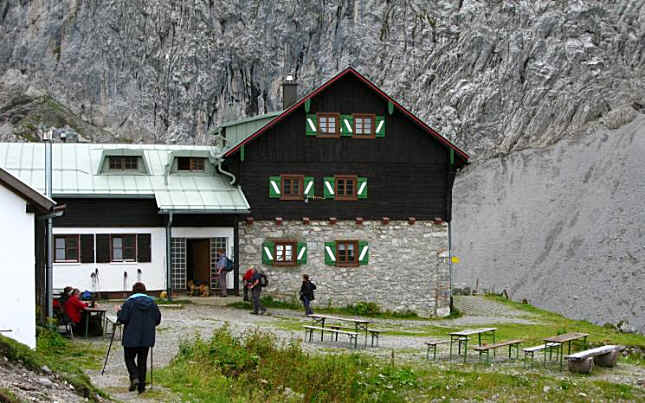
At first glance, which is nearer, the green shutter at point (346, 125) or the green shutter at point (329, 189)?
the green shutter at point (329, 189)

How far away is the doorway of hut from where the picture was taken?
3091cm

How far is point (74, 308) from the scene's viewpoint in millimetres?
19594

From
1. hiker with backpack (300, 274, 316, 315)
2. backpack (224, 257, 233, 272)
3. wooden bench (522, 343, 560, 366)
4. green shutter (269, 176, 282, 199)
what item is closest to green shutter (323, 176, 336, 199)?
green shutter (269, 176, 282, 199)

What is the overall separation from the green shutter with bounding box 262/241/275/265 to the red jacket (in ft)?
39.4

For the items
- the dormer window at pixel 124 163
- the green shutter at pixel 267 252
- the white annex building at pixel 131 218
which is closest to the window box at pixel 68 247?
the white annex building at pixel 131 218

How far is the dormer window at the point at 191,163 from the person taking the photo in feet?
106

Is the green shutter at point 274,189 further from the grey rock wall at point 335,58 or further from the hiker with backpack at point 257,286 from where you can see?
the grey rock wall at point 335,58

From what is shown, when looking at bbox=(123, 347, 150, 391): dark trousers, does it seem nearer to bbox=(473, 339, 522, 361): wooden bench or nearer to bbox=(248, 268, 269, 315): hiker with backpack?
bbox=(473, 339, 522, 361): wooden bench

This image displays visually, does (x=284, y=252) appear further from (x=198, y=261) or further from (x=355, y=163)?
(x=355, y=163)

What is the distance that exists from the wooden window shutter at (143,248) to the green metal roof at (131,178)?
1.41 meters

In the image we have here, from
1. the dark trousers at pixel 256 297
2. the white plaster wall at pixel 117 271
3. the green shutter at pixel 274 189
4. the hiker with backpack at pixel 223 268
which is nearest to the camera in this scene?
the dark trousers at pixel 256 297

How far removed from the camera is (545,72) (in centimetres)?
7769

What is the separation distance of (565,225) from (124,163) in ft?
106

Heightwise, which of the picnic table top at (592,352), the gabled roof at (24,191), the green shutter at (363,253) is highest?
the gabled roof at (24,191)
